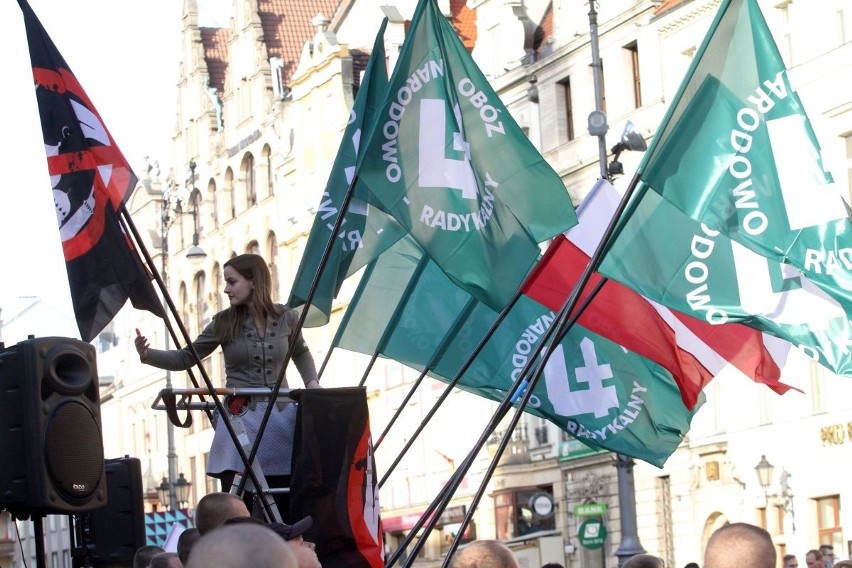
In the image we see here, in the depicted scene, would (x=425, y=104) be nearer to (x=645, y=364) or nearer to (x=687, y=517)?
(x=645, y=364)

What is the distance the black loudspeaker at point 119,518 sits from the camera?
472 inches

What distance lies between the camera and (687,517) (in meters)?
34.5

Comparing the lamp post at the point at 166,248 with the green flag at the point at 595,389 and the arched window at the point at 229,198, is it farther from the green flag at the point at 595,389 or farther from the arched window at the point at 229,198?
the green flag at the point at 595,389

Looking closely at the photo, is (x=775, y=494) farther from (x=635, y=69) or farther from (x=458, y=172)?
(x=458, y=172)

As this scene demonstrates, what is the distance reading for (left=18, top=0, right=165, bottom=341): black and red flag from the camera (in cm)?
824

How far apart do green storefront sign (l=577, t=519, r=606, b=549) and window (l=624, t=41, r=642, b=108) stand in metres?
8.50

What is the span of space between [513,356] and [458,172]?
249cm

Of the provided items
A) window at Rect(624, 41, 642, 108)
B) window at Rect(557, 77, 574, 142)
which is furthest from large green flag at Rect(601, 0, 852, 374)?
window at Rect(557, 77, 574, 142)

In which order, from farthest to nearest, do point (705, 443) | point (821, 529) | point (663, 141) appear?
point (705, 443), point (821, 529), point (663, 141)

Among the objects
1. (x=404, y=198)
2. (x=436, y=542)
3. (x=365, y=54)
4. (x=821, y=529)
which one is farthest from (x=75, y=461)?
(x=365, y=54)

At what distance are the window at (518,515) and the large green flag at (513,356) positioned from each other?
28025 millimetres

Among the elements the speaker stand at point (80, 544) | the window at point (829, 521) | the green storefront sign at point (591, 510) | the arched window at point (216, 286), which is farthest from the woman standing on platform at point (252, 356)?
the arched window at point (216, 286)

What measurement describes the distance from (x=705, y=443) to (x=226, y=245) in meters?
27.0

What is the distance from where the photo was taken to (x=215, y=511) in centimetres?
674
